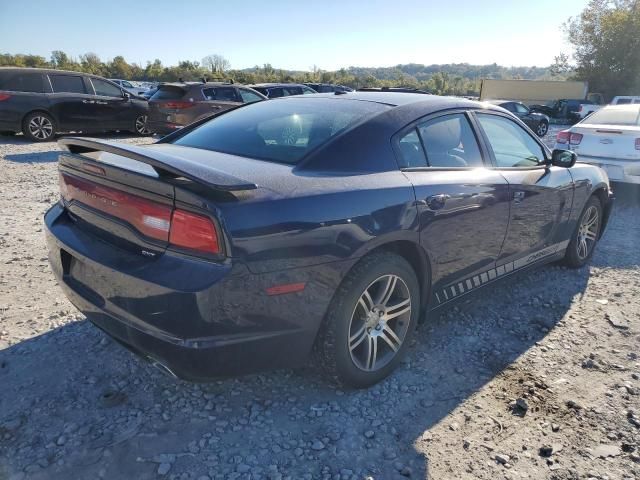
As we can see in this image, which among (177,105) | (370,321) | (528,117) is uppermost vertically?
(177,105)

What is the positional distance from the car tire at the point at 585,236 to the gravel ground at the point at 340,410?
982 mm

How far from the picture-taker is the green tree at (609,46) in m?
40.7

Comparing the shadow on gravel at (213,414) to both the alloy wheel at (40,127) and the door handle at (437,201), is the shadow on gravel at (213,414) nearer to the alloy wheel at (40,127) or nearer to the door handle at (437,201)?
the door handle at (437,201)

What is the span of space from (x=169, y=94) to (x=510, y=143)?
9.55 meters

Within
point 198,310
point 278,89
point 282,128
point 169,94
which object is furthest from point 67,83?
point 198,310

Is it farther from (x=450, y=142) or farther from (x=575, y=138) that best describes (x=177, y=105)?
(x=450, y=142)

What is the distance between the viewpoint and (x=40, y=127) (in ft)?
36.8

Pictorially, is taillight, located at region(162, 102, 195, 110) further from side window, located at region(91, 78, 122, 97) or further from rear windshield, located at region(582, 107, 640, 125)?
rear windshield, located at region(582, 107, 640, 125)

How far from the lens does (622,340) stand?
11.3ft

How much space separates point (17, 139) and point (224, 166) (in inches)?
457

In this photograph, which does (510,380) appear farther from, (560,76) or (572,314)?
(560,76)

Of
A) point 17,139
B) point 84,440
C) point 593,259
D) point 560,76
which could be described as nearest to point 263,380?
Result: point 84,440

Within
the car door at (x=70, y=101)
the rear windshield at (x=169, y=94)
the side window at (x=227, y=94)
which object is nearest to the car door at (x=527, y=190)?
the rear windshield at (x=169, y=94)

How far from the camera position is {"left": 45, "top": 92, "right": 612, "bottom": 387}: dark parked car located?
205 cm
